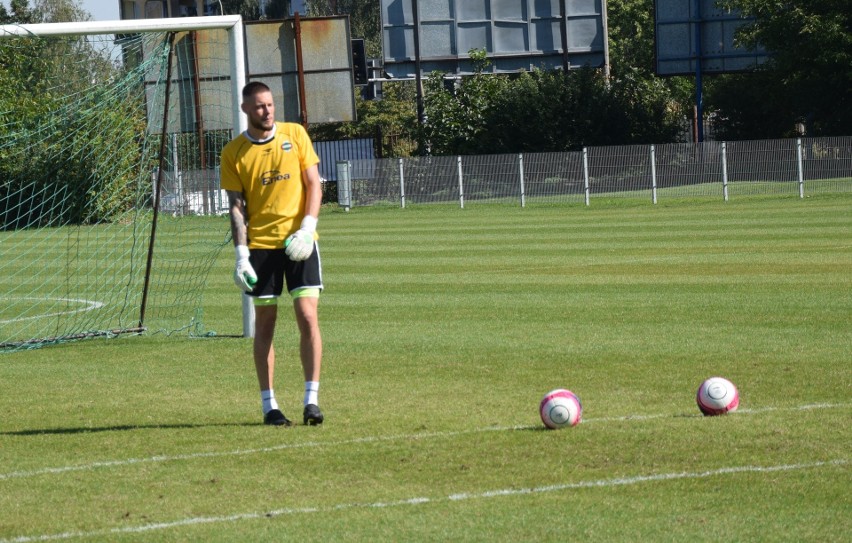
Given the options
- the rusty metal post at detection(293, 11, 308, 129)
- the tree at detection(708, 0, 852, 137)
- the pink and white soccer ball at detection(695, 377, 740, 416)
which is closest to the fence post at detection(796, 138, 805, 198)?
the tree at detection(708, 0, 852, 137)

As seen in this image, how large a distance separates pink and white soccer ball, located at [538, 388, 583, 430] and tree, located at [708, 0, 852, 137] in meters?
35.4

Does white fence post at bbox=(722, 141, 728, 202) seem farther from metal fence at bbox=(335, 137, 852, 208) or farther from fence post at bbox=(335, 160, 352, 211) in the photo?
fence post at bbox=(335, 160, 352, 211)

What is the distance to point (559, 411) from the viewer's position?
7344mm

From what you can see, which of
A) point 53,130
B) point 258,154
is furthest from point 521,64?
point 258,154

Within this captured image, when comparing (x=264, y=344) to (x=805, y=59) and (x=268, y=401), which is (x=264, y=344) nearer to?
(x=268, y=401)

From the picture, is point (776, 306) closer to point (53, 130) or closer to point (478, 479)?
point (478, 479)

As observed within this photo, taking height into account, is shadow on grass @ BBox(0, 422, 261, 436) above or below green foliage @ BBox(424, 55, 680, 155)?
below

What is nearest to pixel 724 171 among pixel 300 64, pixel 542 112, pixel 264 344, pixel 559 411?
pixel 542 112

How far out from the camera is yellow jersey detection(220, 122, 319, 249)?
804cm

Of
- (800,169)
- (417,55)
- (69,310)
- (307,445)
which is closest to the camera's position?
(307,445)

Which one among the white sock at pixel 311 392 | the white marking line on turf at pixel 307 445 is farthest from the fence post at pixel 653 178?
the white sock at pixel 311 392

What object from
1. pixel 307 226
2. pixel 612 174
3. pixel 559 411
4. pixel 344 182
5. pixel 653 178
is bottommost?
pixel 559 411

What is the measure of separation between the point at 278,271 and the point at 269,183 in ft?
1.85

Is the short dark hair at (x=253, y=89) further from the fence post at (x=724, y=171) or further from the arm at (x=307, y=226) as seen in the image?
the fence post at (x=724, y=171)
